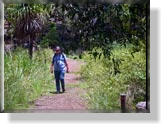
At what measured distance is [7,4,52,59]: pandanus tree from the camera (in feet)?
18.7

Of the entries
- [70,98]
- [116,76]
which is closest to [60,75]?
[70,98]

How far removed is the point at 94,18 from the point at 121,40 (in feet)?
1.69

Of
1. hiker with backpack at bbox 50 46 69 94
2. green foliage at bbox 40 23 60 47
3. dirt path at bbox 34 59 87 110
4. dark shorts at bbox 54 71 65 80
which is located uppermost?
green foliage at bbox 40 23 60 47

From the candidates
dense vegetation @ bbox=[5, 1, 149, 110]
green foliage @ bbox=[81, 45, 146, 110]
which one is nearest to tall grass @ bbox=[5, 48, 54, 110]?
dense vegetation @ bbox=[5, 1, 149, 110]

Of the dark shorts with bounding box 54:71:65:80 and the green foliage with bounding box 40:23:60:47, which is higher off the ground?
the green foliage with bounding box 40:23:60:47

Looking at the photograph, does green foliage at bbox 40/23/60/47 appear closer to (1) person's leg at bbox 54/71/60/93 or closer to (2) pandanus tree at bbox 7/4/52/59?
(2) pandanus tree at bbox 7/4/52/59

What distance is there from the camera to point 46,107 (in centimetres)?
571

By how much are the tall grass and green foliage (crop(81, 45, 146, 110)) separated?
0.57 metres

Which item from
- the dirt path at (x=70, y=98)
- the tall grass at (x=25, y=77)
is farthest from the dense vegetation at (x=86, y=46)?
the dirt path at (x=70, y=98)

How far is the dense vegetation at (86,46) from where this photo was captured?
5.73 m

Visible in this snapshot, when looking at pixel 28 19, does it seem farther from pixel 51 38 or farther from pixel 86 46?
pixel 86 46

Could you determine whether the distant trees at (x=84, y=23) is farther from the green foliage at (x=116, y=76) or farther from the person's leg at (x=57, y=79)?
the person's leg at (x=57, y=79)
